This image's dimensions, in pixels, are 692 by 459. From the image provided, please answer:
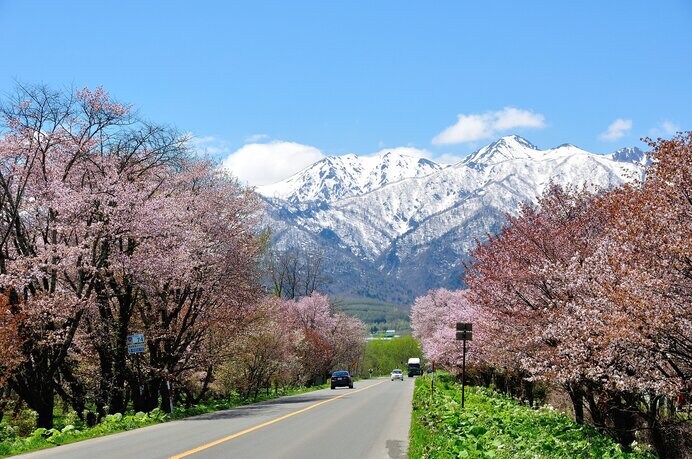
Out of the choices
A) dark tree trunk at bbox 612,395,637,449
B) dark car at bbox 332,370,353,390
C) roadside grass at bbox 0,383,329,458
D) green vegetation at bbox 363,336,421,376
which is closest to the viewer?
roadside grass at bbox 0,383,329,458


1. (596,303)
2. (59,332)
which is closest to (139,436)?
(59,332)

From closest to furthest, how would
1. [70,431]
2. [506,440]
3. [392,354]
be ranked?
[506,440]
[70,431]
[392,354]

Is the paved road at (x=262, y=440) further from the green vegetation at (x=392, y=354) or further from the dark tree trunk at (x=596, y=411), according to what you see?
the green vegetation at (x=392, y=354)

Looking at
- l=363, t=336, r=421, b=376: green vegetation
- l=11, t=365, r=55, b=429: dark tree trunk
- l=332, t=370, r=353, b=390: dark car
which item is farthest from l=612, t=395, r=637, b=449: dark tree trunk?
l=363, t=336, r=421, b=376: green vegetation

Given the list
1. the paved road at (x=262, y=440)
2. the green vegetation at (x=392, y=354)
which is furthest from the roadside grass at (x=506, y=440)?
the green vegetation at (x=392, y=354)

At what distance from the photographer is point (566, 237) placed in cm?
2022

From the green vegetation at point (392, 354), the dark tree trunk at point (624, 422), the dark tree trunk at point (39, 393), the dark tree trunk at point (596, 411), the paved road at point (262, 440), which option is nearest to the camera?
the paved road at point (262, 440)

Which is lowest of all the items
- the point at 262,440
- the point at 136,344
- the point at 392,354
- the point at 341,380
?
the point at 392,354

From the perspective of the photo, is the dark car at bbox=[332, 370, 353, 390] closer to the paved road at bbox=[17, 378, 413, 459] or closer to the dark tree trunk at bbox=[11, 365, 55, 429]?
the paved road at bbox=[17, 378, 413, 459]

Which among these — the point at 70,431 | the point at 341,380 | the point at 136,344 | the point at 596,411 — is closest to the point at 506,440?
the point at 596,411

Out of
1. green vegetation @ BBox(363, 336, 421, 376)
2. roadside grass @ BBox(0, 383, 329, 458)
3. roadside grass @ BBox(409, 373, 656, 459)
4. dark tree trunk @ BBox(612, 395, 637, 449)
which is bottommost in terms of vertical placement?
green vegetation @ BBox(363, 336, 421, 376)

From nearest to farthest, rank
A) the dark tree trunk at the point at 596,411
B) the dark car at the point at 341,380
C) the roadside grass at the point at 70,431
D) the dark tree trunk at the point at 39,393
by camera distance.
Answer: the roadside grass at the point at 70,431 < the dark tree trunk at the point at 596,411 < the dark tree trunk at the point at 39,393 < the dark car at the point at 341,380

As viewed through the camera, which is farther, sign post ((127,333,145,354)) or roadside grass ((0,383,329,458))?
sign post ((127,333,145,354))

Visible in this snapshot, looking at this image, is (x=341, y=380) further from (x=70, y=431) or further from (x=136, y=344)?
(x=70, y=431)
